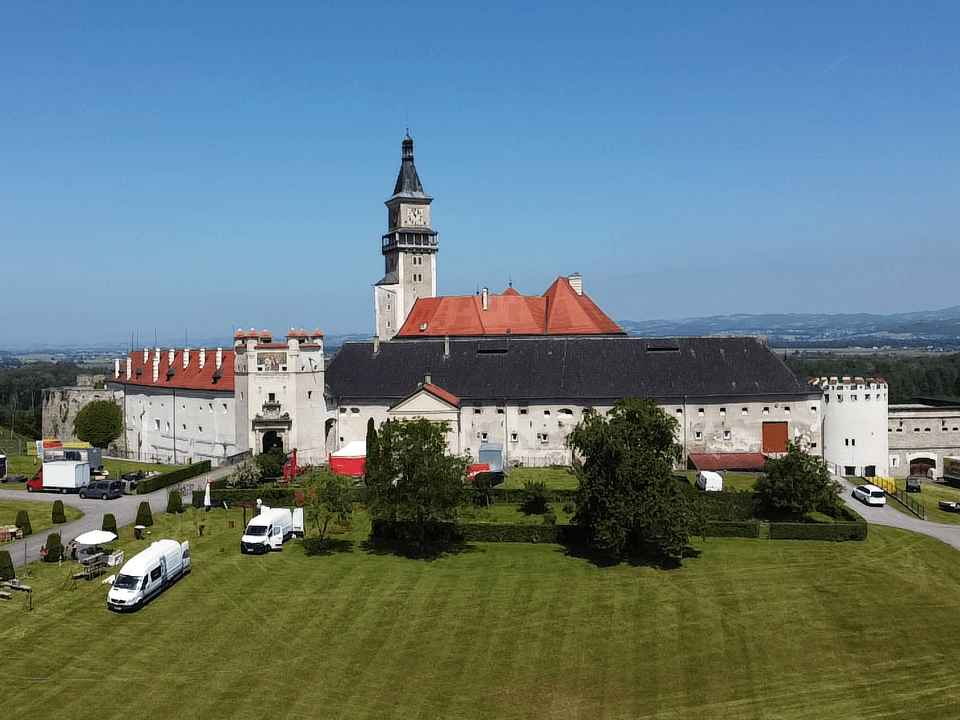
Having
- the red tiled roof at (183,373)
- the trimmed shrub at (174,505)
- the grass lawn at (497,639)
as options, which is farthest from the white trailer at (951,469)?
the trimmed shrub at (174,505)

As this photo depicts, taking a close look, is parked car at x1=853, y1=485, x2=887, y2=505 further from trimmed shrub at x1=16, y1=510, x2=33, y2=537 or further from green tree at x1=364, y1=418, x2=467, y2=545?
trimmed shrub at x1=16, y1=510, x2=33, y2=537

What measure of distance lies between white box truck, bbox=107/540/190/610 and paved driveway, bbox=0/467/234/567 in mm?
9025

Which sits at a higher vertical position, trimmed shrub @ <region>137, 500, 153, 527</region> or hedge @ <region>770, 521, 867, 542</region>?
trimmed shrub @ <region>137, 500, 153, 527</region>

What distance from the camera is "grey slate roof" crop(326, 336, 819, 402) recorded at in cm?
7381

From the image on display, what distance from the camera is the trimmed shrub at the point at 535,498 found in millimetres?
57375

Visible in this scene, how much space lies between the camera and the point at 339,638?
3578 centimetres

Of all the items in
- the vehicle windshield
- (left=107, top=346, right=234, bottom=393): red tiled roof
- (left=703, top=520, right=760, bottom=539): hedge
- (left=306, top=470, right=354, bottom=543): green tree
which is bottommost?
(left=703, top=520, right=760, bottom=539): hedge

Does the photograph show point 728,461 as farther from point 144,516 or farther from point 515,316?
point 144,516

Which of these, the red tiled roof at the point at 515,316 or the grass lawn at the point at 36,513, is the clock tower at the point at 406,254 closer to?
the red tiled roof at the point at 515,316

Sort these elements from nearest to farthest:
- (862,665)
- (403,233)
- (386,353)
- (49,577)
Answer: (862,665) → (49,577) → (386,353) → (403,233)

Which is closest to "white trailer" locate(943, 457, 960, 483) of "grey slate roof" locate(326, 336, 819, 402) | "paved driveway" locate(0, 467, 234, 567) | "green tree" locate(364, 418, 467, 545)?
"grey slate roof" locate(326, 336, 819, 402)

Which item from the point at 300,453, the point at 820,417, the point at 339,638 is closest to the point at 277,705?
the point at 339,638

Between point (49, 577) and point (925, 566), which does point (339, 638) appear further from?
point (925, 566)

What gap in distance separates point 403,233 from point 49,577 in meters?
71.5
